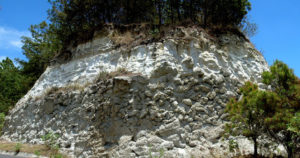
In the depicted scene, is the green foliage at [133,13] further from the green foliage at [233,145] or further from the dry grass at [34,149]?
the green foliage at [233,145]

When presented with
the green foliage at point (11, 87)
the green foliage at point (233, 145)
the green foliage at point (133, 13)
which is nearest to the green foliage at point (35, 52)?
the green foliage at point (11, 87)

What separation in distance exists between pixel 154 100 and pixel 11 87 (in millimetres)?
22327

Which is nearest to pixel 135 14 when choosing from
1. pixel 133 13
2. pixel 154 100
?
pixel 133 13

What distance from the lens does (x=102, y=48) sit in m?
12.6

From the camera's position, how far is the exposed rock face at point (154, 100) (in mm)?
8438

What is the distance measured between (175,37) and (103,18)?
661cm

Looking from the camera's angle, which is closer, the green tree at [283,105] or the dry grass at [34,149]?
the green tree at [283,105]

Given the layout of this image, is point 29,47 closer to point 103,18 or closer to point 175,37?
point 103,18

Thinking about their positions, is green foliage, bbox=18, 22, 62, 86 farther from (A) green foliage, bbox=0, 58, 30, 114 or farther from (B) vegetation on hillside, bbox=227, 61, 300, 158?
(B) vegetation on hillside, bbox=227, 61, 300, 158

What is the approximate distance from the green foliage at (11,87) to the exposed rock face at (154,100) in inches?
467

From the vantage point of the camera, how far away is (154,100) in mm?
9102

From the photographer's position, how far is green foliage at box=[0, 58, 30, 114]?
22862mm

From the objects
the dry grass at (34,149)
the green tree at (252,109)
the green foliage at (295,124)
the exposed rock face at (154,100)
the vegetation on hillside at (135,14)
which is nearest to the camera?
the green foliage at (295,124)

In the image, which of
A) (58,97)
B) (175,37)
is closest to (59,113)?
(58,97)
